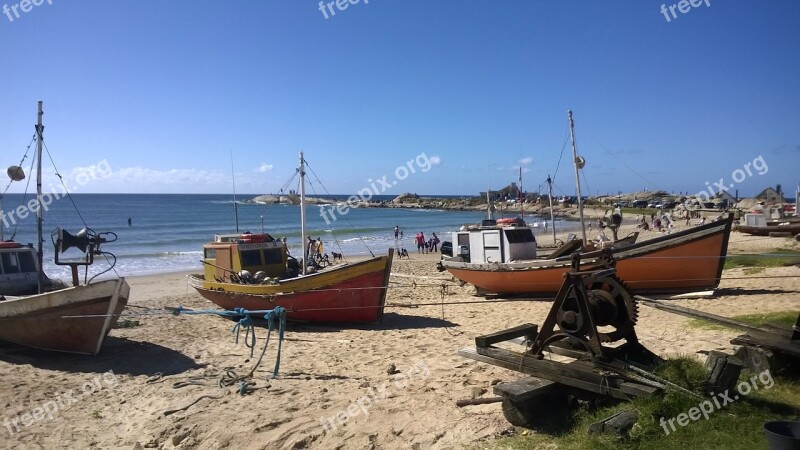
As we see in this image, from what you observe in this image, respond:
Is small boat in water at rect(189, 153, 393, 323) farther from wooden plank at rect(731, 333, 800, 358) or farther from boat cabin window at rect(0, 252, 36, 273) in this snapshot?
wooden plank at rect(731, 333, 800, 358)

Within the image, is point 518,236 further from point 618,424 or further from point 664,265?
point 618,424

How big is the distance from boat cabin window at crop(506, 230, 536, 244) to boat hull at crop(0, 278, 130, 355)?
10683 mm

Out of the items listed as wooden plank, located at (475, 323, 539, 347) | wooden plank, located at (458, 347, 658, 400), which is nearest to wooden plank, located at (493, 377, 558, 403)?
wooden plank, located at (458, 347, 658, 400)

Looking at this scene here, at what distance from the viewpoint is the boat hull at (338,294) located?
41.7ft

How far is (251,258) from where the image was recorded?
14820 millimetres

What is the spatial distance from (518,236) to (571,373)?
11.3 meters

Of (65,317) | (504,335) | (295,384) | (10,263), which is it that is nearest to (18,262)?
(10,263)

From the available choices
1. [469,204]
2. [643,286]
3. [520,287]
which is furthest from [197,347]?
[469,204]

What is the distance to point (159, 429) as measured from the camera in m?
6.77

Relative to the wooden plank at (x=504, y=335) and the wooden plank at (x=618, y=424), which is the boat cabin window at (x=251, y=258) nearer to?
the wooden plank at (x=504, y=335)

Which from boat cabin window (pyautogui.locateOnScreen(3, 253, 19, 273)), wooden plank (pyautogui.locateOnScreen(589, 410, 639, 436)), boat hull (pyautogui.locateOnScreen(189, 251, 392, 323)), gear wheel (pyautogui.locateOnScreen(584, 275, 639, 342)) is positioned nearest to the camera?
wooden plank (pyautogui.locateOnScreen(589, 410, 639, 436))

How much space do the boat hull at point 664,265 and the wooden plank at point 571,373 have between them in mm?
6887

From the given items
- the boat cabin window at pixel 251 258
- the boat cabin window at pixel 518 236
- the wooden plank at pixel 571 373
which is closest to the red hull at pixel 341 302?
the boat cabin window at pixel 251 258

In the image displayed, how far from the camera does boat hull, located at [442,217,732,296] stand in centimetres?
1282
